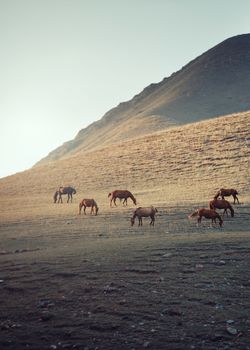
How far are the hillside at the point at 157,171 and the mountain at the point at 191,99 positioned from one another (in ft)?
150

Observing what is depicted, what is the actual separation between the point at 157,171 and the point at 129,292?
44.3m

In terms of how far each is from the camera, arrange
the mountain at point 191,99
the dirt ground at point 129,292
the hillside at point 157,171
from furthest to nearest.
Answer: the mountain at point 191,99 < the hillside at point 157,171 < the dirt ground at point 129,292

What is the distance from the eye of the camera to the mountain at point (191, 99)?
434ft

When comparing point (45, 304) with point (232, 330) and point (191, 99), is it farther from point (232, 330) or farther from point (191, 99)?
point (191, 99)

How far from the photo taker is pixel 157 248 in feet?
57.5

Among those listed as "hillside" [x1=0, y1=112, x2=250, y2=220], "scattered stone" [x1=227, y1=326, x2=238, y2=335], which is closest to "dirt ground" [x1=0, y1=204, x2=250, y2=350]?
"scattered stone" [x1=227, y1=326, x2=238, y2=335]

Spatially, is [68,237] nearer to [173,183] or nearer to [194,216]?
[194,216]

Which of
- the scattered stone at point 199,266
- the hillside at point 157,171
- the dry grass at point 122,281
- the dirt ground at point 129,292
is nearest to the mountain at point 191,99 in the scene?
the hillside at point 157,171

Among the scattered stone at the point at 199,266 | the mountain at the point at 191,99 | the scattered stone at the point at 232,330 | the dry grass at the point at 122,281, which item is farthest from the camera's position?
the mountain at the point at 191,99

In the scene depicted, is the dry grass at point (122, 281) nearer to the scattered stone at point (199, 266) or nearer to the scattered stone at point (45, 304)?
the scattered stone at point (45, 304)

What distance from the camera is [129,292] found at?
1209 cm

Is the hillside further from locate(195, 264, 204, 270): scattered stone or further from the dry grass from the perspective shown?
locate(195, 264, 204, 270): scattered stone

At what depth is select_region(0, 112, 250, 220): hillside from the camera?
4225 cm

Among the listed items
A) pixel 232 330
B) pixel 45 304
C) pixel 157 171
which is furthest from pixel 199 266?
pixel 157 171
